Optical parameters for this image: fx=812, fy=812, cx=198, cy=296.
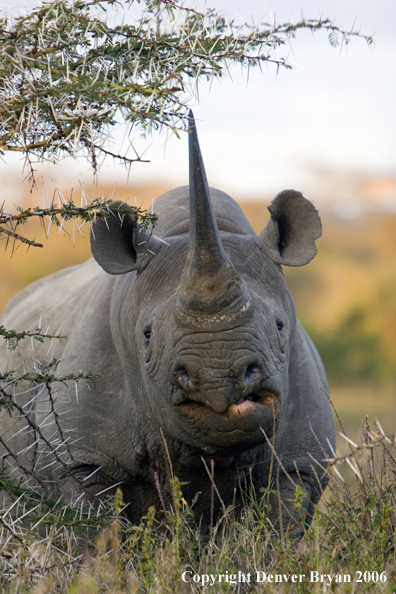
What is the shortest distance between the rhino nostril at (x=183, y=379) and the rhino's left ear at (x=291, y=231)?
1.00 metres

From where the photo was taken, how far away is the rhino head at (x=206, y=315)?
11.5 ft

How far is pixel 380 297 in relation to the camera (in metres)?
29.0

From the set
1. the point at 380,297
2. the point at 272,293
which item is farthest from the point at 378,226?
the point at 272,293

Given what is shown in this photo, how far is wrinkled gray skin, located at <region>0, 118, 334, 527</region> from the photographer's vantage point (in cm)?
355

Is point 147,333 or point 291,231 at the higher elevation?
point 291,231

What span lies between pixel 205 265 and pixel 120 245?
932 millimetres

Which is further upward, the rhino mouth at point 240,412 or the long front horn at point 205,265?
the long front horn at point 205,265

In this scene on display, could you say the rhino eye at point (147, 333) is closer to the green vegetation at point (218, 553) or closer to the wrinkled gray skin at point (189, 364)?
the wrinkled gray skin at point (189, 364)

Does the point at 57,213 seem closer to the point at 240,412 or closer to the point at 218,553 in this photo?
the point at 240,412

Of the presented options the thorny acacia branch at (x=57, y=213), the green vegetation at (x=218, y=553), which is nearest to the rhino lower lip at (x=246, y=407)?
the green vegetation at (x=218, y=553)

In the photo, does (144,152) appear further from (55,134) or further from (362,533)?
(362,533)

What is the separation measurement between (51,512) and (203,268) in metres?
1.44

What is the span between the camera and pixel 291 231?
4.50 metres

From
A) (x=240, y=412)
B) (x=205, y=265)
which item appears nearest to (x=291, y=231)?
(x=205, y=265)
